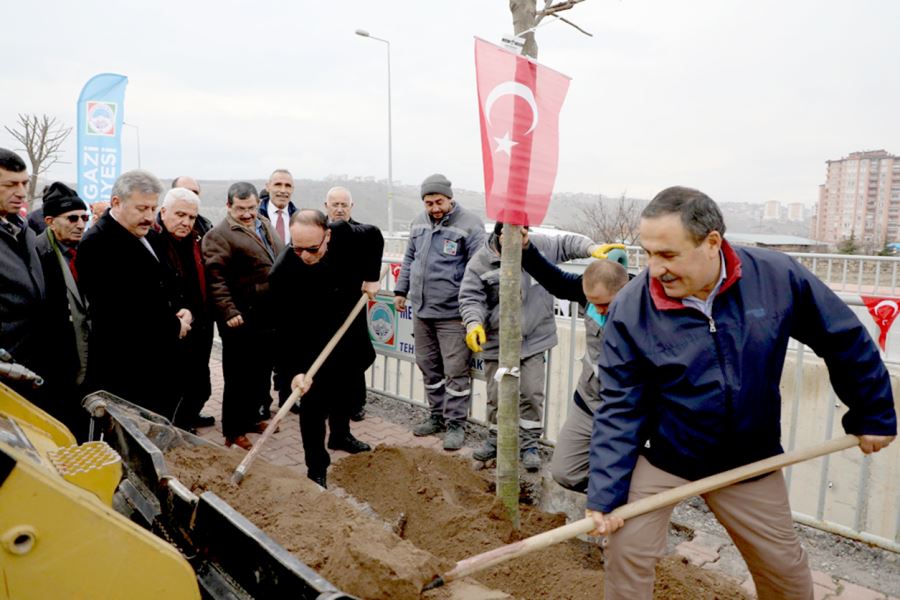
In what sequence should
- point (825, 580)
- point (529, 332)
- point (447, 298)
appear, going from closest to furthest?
point (825, 580) → point (529, 332) → point (447, 298)

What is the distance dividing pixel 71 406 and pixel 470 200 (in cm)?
9297

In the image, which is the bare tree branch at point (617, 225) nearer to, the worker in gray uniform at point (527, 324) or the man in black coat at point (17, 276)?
the worker in gray uniform at point (527, 324)

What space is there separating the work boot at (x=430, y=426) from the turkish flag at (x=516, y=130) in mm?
2612

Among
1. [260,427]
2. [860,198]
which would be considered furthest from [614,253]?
[860,198]

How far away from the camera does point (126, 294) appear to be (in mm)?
3836

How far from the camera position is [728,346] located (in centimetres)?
219

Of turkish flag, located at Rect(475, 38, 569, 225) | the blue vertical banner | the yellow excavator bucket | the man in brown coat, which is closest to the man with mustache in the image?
the man in brown coat

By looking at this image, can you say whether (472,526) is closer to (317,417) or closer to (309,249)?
(317,417)

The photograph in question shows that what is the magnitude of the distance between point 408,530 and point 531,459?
50.0 inches

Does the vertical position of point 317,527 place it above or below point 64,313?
below

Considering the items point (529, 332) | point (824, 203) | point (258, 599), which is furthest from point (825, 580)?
point (824, 203)

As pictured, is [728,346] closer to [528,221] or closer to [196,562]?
[528,221]

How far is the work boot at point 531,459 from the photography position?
444 centimetres

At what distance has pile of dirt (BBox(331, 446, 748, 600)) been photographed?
9.47 ft
